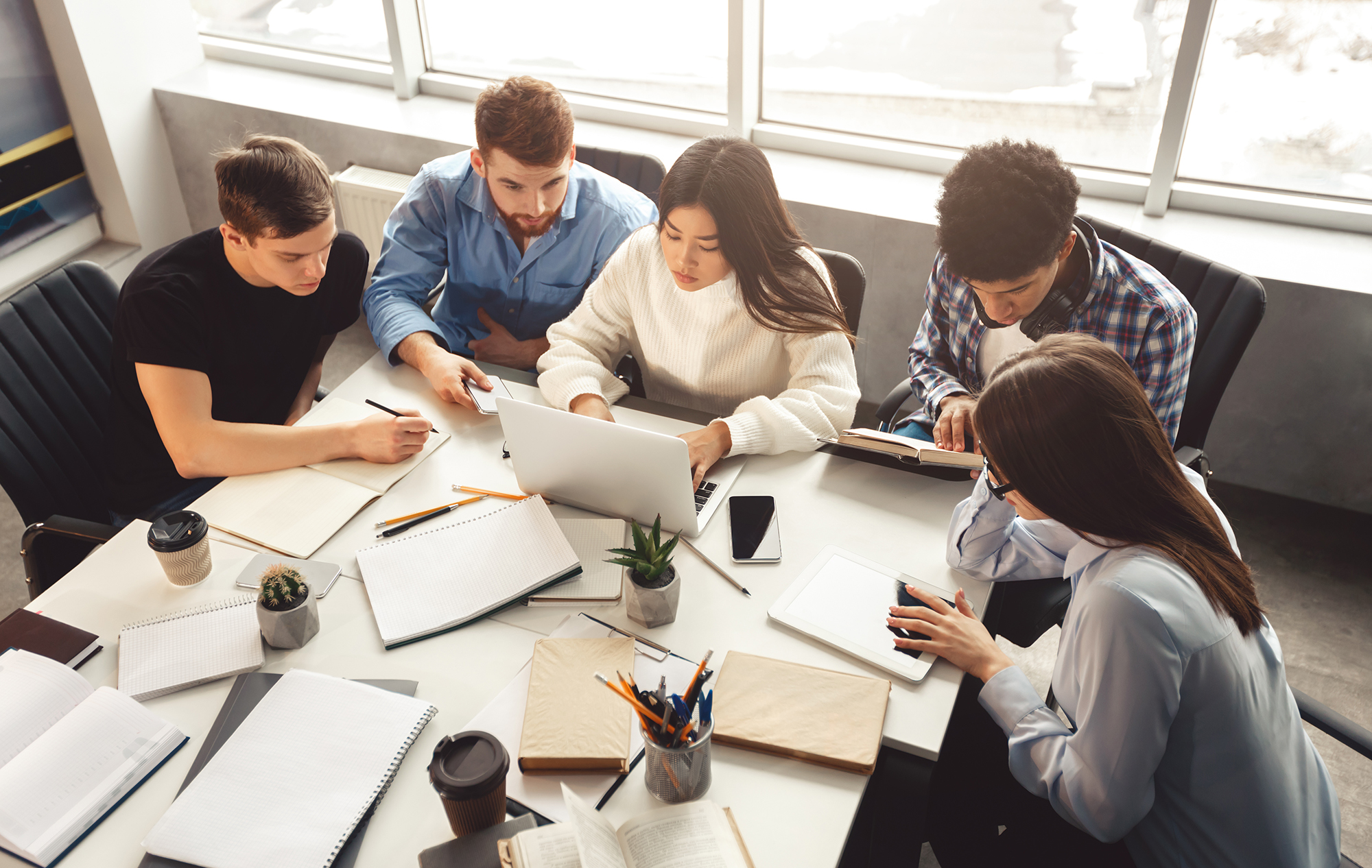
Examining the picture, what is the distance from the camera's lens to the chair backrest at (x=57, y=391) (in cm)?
187

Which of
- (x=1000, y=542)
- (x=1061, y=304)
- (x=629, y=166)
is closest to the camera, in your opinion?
(x=1000, y=542)

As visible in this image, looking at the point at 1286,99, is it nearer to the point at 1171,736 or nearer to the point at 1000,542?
the point at 1000,542

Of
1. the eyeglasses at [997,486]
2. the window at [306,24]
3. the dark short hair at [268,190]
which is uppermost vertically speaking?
the window at [306,24]

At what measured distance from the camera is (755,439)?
1.80 meters

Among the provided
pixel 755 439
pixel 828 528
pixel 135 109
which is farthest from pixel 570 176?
pixel 135 109

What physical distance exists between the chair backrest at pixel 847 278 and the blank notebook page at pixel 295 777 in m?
1.30

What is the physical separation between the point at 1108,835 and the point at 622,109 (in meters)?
2.91

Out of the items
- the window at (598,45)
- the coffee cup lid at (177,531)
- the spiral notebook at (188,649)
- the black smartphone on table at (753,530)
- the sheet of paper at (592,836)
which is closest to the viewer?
the sheet of paper at (592,836)

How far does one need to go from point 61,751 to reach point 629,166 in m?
1.94

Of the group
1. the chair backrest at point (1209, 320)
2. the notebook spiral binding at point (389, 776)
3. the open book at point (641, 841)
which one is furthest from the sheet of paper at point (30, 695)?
the chair backrest at point (1209, 320)

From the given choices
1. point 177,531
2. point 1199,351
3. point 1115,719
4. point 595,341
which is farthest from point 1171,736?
point 177,531

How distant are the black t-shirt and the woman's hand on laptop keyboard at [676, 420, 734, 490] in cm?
97

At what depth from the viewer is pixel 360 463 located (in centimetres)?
183

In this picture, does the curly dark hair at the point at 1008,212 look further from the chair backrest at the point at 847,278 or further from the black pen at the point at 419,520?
the black pen at the point at 419,520
